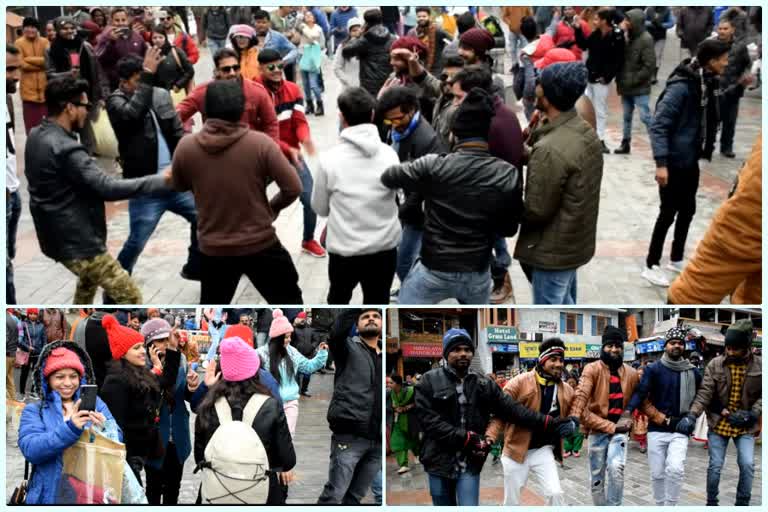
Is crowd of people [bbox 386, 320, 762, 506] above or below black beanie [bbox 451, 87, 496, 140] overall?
below

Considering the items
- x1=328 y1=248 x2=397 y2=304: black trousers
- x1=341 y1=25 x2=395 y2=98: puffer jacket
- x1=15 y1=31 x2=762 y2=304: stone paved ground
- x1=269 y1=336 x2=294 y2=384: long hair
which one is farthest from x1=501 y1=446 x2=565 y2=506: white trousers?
x1=341 y1=25 x2=395 y2=98: puffer jacket

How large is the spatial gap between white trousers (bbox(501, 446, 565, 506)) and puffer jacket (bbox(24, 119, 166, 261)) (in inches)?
93.6

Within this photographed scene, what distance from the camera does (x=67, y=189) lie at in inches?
189

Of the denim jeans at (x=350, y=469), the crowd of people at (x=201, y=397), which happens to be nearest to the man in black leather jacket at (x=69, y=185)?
the crowd of people at (x=201, y=397)

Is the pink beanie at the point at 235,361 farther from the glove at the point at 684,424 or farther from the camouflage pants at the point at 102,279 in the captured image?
the glove at the point at 684,424

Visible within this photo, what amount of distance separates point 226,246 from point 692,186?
3.70m

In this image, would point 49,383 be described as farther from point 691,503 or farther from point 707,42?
point 707,42

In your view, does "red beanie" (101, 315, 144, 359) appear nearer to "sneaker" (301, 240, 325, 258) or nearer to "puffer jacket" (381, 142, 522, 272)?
"puffer jacket" (381, 142, 522, 272)

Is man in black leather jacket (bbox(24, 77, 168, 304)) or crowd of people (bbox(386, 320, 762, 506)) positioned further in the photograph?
man in black leather jacket (bbox(24, 77, 168, 304))

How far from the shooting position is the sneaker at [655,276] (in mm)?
6938

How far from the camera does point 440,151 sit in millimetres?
5523

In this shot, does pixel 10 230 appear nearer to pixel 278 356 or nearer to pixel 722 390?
pixel 278 356

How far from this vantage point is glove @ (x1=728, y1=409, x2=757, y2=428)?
435 centimetres

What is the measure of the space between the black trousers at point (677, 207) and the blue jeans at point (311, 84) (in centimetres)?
814
